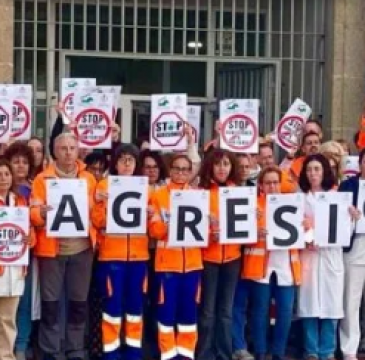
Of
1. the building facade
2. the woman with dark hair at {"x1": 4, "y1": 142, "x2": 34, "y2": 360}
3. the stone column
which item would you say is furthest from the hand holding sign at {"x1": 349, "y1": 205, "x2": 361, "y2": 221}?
the stone column

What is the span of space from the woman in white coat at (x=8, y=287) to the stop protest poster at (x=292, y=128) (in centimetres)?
292

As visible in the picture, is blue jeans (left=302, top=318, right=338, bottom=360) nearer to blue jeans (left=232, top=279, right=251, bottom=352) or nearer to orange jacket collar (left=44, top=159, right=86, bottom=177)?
blue jeans (left=232, top=279, right=251, bottom=352)

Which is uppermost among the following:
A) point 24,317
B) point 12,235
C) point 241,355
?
point 12,235

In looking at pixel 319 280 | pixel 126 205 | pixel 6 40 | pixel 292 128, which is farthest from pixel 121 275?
pixel 6 40

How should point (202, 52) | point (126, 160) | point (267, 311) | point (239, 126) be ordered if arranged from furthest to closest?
point (202, 52)
point (239, 126)
point (267, 311)
point (126, 160)

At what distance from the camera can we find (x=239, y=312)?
9234 mm

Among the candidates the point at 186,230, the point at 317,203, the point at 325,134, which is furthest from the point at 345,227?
the point at 325,134

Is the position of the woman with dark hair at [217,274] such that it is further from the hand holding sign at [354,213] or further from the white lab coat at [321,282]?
the hand holding sign at [354,213]

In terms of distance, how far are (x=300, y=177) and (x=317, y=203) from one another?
309 millimetres

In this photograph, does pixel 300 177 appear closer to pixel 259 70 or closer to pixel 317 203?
pixel 317 203

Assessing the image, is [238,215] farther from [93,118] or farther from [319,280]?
[93,118]

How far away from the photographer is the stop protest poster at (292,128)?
10523 mm

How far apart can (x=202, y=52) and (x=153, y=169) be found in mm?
4327

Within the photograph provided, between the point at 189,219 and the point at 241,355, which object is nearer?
the point at 189,219
